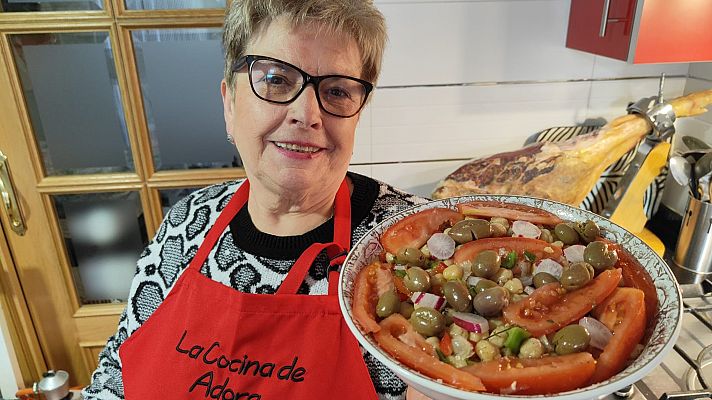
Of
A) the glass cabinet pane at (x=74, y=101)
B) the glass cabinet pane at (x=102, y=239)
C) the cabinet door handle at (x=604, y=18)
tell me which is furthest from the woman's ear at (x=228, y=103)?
the cabinet door handle at (x=604, y=18)

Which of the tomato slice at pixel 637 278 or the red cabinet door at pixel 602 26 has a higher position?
the red cabinet door at pixel 602 26

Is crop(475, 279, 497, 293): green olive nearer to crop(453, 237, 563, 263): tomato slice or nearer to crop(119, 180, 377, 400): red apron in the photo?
crop(453, 237, 563, 263): tomato slice

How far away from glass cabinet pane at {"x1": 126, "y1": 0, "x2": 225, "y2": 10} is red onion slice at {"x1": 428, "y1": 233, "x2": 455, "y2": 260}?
119 cm

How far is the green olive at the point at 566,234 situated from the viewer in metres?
0.72

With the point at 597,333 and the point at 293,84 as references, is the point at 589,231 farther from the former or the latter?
the point at 293,84

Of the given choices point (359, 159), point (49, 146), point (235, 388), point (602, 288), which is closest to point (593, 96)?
point (359, 159)

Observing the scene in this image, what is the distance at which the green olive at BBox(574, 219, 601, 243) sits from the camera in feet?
2.35

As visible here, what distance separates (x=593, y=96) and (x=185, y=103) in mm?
1322

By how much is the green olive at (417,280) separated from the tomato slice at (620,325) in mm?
208

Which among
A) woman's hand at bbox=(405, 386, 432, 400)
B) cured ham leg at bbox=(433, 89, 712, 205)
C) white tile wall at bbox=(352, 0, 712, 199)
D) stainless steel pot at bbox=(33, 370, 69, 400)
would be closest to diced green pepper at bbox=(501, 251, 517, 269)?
woman's hand at bbox=(405, 386, 432, 400)

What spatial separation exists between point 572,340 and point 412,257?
23cm

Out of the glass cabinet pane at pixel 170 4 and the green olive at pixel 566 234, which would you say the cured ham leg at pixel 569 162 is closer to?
the green olive at pixel 566 234

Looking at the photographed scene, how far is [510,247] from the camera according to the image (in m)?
0.71

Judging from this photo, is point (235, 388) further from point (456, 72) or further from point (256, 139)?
point (456, 72)
